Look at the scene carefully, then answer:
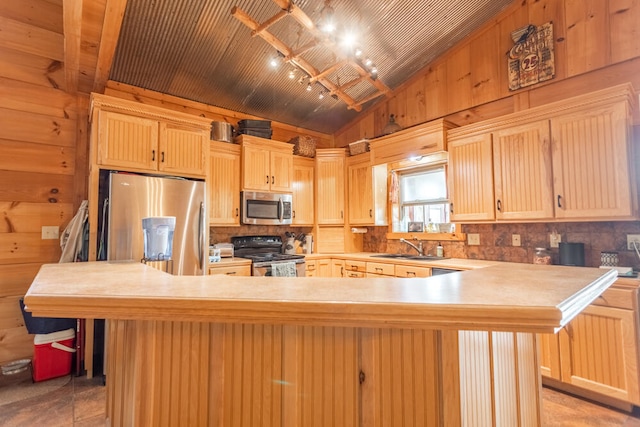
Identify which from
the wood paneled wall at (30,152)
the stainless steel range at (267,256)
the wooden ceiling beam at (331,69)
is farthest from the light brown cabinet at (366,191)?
the wood paneled wall at (30,152)

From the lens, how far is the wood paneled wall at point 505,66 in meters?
2.44

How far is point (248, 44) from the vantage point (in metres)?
2.96

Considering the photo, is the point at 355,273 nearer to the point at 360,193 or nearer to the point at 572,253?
the point at 360,193

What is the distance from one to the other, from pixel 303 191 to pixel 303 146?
620mm

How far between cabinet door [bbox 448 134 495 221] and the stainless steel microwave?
6.41ft

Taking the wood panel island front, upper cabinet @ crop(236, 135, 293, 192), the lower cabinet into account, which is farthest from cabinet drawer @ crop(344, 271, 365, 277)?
the wood panel island front

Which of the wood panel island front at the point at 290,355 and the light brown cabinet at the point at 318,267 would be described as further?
the light brown cabinet at the point at 318,267

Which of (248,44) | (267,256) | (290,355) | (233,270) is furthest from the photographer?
(267,256)

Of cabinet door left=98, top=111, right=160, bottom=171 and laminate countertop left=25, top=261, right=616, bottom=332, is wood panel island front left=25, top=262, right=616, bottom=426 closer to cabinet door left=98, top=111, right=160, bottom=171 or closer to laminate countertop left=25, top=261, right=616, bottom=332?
laminate countertop left=25, top=261, right=616, bottom=332

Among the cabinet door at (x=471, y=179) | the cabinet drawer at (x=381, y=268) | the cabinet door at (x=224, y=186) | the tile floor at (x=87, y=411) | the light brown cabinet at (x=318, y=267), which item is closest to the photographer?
the tile floor at (x=87, y=411)

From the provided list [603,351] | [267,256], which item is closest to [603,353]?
[603,351]

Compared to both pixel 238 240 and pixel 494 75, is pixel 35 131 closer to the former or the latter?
pixel 238 240

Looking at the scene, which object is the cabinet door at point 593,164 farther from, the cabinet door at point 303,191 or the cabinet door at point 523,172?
the cabinet door at point 303,191

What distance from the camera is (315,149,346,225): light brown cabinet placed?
4266 mm
